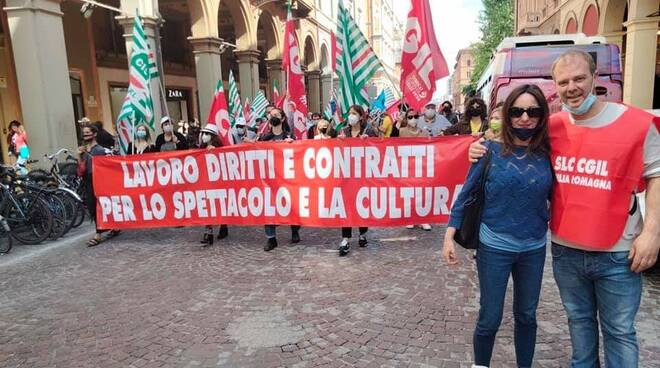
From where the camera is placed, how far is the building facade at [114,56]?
9297mm

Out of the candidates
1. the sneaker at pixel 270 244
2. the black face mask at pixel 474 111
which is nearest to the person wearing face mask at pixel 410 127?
the black face mask at pixel 474 111

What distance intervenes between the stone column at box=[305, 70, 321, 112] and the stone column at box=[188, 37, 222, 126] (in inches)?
563

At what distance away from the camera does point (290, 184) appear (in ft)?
20.4

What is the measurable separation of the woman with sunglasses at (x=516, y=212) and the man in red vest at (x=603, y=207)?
13 cm

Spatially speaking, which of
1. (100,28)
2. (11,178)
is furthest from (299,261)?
(100,28)

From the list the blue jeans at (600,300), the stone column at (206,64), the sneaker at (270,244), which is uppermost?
the stone column at (206,64)

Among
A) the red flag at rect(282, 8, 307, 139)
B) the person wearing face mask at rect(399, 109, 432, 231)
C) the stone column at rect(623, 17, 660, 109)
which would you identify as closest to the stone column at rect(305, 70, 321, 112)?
the stone column at rect(623, 17, 660, 109)

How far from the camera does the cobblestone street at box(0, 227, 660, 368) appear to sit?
3.48 m

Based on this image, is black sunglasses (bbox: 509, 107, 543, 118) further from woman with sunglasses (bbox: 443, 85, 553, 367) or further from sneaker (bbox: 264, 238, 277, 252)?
sneaker (bbox: 264, 238, 277, 252)

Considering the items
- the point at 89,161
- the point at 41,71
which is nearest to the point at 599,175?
the point at 89,161

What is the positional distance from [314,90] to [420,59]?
2389cm

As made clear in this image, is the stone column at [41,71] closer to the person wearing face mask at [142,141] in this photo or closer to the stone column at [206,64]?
the person wearing face mask at [142,141]

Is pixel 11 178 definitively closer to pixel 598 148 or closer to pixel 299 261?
pixel 299 261

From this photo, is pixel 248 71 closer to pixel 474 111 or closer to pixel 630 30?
pixel 630 30
